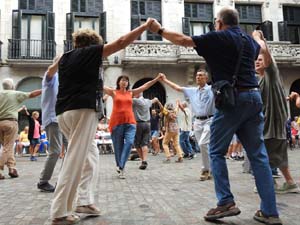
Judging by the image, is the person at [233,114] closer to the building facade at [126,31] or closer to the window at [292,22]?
the building facade at [126,31]

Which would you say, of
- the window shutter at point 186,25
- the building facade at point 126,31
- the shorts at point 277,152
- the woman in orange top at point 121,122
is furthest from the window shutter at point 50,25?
the shorts at point 277,152

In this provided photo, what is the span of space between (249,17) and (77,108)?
21.8 meters

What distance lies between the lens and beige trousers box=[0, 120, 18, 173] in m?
7.70

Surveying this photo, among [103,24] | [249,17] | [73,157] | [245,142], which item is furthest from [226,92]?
[249,17]

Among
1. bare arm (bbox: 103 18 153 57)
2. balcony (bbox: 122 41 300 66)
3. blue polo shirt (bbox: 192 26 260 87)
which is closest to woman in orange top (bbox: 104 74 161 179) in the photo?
bare arm (bbox: 103 18 153 57)

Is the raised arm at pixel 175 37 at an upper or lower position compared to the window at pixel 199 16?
lower

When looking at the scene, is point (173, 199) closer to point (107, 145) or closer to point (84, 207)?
point (84, 207)

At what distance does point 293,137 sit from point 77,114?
60.4ft

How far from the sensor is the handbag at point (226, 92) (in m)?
3.50

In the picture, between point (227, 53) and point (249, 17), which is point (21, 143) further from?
point (227, 53)

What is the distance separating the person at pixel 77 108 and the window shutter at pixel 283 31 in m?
21.3

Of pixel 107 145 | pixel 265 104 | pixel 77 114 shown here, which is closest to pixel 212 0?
pixel 107 145

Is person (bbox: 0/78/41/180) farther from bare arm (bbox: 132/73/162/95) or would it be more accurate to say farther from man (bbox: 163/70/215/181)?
man (bbox: 163/70/215/181)

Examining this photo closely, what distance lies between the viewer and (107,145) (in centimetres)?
1852
